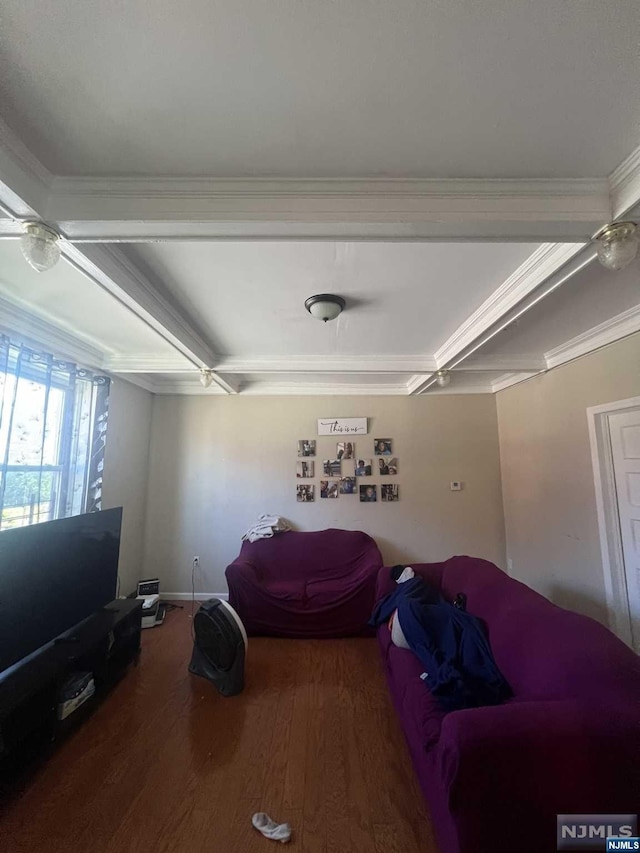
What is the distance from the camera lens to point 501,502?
403 cm

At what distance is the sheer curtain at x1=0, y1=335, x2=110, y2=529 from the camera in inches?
86.4

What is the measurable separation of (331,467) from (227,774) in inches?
107

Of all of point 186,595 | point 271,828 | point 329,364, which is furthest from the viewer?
point 186,595

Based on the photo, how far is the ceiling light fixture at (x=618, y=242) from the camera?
1237 mm

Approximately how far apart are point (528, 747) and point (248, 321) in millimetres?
2430

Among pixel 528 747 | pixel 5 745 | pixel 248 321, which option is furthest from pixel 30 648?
pixel 528 747

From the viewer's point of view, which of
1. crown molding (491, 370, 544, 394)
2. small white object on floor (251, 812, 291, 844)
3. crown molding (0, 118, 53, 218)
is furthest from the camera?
crown molding (491, 370, 544, 394)

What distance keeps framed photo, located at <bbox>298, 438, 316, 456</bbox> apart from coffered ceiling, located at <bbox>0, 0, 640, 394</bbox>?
217cm

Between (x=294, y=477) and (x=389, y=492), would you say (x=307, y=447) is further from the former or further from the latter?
(x=389, y=492)

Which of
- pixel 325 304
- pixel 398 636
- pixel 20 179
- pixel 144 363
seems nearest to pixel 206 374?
pixel 144 363

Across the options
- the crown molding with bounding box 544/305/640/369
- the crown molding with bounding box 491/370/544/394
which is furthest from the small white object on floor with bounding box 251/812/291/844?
the crown molding with bounding box 491/370/544/394

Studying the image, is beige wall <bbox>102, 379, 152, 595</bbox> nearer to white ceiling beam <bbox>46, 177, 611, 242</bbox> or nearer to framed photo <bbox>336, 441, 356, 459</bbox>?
framed photo <bbox>336, 441, 356, 459</bbox>

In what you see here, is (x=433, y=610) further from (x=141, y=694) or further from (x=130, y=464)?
(x=130, y=464)

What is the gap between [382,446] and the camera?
13.4 ft
